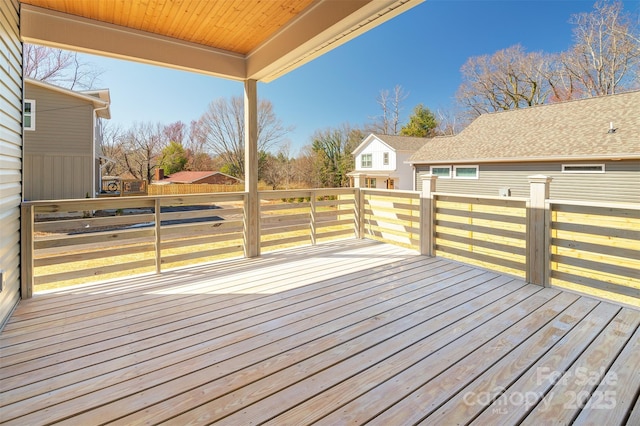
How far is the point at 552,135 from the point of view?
9.74 metres

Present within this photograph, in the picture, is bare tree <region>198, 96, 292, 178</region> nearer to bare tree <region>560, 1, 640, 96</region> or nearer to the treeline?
the treeline

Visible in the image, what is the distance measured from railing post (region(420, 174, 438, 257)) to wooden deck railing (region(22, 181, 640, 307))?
0.01 metres

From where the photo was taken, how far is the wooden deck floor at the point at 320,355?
1.46m

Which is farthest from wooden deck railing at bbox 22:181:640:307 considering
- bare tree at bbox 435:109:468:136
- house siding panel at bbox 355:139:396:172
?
bare tree at bbox 435:109:468:136

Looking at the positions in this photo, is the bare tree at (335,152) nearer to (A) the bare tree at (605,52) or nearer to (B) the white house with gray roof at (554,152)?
(B) the white house with gray roof at (554,152)

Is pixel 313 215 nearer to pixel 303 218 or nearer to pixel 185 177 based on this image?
pixel 303 218

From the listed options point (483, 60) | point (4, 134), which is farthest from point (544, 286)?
point (483, 60)

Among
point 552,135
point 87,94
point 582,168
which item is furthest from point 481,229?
point 87,94

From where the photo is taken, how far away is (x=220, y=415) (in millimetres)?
1421

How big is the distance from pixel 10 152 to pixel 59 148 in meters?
8.21

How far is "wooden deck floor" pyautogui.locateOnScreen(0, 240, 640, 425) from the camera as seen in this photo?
1.46 metres

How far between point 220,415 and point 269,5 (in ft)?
10.3

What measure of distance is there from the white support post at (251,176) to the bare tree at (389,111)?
18657mm

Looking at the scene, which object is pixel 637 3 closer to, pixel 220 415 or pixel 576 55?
pixel 576 55
